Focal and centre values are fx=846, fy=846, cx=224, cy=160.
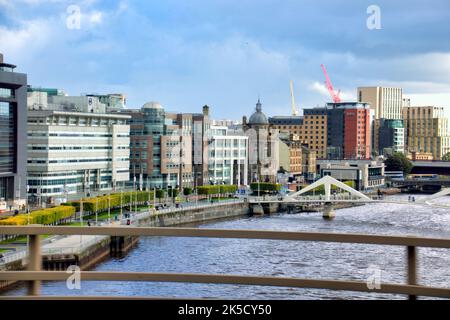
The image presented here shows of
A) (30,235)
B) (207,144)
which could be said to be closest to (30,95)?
(207,144)

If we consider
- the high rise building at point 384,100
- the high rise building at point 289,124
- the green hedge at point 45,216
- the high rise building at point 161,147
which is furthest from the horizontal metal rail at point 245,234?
the high rise building at point 384,100

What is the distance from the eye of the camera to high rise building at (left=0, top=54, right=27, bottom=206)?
82.0 ft

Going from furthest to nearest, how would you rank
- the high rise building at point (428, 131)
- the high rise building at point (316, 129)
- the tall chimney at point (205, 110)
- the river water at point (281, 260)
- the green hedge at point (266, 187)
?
1. the high rise building at point (428, 131)
2. the high rise building at point (316, 129)
3. the green hedge at point (266, 187)
4. the tall chimney at point (205, 110)
5. the river water at point (281, 260)

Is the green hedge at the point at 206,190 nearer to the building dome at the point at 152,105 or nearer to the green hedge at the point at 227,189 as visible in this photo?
the green hedge at the point at 227,189

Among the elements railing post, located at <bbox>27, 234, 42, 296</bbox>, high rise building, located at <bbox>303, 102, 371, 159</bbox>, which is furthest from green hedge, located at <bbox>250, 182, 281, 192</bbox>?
railing post, located at <bbox>27, 234, 42, 296</bbox>

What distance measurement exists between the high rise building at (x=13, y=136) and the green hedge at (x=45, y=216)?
123 inches

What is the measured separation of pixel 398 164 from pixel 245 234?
56653mm

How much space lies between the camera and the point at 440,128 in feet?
249

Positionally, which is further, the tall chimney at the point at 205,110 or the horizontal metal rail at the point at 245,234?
the tall chimney at the point at 205,110

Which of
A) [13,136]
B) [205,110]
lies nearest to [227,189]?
[205,110]

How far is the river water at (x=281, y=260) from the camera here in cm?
523

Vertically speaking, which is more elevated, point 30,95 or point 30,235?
point 30,95
